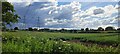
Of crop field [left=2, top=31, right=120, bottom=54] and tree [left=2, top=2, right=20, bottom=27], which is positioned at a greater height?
tree [left=2, top=2, right=20, bottom=27]

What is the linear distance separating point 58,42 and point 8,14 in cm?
135

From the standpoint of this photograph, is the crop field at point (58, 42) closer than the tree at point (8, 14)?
Yes

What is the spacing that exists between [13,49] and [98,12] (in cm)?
209

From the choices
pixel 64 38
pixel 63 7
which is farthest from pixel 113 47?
pixel 63 7

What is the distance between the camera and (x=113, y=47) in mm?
5281

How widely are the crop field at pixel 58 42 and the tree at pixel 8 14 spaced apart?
0.28 m

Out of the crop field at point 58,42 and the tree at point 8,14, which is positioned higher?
the tree at point 8,14

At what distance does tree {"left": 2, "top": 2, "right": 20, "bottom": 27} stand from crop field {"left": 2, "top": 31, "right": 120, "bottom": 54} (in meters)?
0.28

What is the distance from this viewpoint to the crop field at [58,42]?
16.5 feet

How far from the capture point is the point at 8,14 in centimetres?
534

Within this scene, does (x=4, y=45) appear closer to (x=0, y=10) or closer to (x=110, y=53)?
(x=0, y=10)

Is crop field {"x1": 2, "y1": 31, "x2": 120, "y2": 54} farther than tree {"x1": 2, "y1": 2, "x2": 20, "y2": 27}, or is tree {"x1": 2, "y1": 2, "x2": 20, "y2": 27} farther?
tree {"x1": 2, "y1": 2, "x2": 20, "y2": 27}

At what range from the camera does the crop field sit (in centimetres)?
502

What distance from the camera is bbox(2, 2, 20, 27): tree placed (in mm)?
5217
